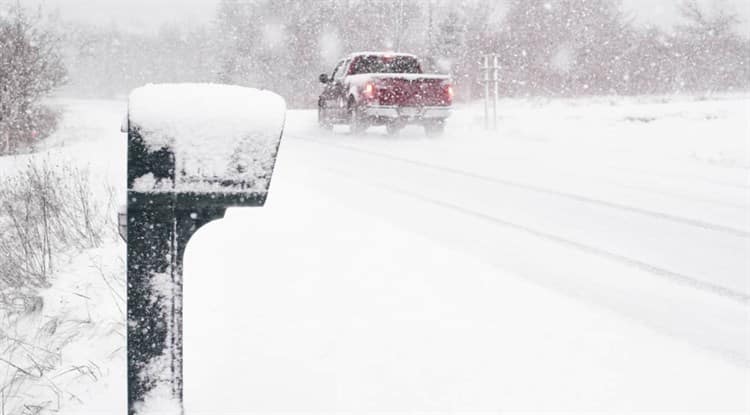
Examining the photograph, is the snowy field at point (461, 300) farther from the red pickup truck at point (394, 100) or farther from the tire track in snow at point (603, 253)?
the red pickup truck at point (394, 100)

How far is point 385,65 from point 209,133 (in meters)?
14.6

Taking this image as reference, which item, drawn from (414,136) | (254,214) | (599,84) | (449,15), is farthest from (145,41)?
(254,214)

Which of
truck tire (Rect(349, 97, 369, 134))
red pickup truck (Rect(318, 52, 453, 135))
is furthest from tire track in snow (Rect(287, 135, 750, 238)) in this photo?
truck tire (Rect(349, 97, 369, 134))

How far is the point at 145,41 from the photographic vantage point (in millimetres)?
136250

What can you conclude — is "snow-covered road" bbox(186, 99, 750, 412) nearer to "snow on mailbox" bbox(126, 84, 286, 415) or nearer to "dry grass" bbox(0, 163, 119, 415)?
"dry grass" bbox(0, 163, 119, 415)

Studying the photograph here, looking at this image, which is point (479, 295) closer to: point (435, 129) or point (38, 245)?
point (38, 245)

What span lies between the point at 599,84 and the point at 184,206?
43.3 m

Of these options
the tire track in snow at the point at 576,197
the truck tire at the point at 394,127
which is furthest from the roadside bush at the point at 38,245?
the truck tire at the point at 394,127

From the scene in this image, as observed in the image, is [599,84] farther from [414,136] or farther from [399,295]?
[399,295]

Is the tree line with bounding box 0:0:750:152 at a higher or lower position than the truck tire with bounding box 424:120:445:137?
higher

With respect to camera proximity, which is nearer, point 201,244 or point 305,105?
point 201,244

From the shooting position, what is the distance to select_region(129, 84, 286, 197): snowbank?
1444 mm

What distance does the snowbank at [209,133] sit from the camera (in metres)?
1.44

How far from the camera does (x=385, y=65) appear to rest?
15.7 m
